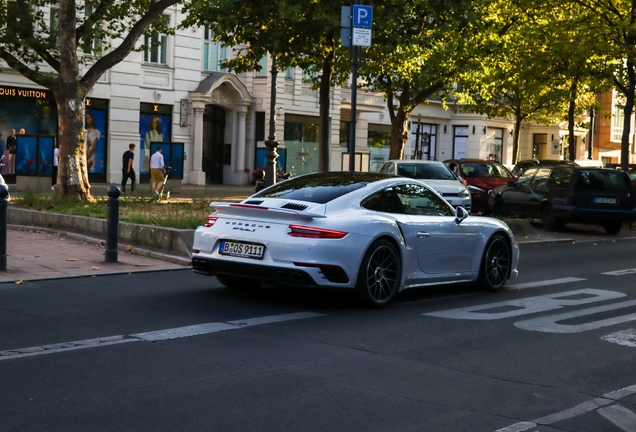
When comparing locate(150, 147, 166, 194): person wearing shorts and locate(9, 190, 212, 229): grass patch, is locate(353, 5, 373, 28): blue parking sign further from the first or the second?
locate(150, 147, 166, 194): person wearing shorts

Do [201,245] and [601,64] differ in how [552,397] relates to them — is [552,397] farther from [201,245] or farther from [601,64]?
[601,64]

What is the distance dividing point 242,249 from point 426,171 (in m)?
15.8

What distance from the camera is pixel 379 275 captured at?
32.9 feet

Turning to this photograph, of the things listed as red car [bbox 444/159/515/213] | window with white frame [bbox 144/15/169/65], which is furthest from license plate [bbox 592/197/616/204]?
window with white frame [bbox 144/15/169/65]

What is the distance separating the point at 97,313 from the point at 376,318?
8.37 ft

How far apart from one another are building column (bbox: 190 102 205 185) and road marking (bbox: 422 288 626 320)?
3043cm

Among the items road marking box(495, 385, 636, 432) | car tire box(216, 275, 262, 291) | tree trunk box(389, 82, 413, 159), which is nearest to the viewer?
road marking box(495, 385, 636, 432)

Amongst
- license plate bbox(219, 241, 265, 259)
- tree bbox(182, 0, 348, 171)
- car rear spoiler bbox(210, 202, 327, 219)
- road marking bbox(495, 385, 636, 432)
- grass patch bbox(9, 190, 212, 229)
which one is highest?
tree bbox(182, 0, 348, 171)

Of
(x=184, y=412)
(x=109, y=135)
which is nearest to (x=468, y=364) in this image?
(x=184, y=412)

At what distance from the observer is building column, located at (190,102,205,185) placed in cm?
4134

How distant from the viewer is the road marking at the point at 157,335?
7.26 meters

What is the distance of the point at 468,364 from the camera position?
752cm

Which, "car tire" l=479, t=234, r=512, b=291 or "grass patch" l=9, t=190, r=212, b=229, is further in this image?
"grass patch" l=9, t=190, r=212, b=229

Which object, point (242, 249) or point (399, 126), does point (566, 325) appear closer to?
point (242, 249)
